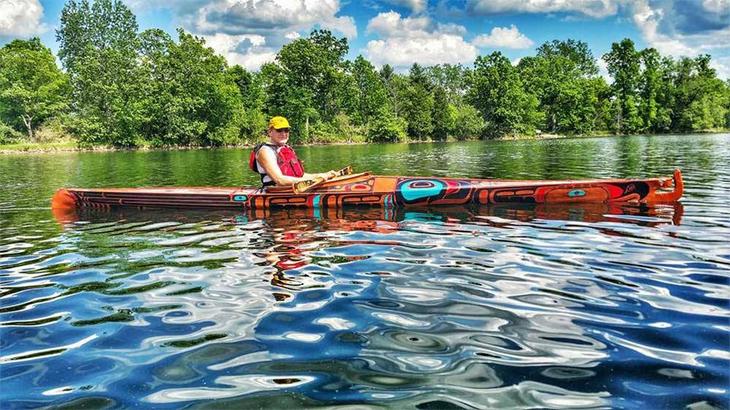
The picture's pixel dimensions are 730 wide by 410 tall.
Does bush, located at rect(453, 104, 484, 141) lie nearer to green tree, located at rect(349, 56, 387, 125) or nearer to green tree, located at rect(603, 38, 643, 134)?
green tree, located at rect(349, 56, 387, 125)

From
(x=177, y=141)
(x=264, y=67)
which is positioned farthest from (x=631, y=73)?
(x=177, y=141)

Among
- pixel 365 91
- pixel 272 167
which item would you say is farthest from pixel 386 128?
pixel 272 167

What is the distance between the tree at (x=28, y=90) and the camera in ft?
209

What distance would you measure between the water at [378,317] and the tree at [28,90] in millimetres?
69202

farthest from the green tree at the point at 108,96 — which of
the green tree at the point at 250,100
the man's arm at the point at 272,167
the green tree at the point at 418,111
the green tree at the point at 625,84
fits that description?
the green tree at the point at 625,84

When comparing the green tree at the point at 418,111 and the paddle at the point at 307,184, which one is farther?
the green tree at the point at 418,111

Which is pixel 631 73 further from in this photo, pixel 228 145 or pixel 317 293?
pixel 317 293

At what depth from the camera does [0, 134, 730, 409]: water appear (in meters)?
2.98

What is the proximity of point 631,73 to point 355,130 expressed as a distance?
49509 mm

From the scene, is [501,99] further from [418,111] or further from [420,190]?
Result: [420,190]

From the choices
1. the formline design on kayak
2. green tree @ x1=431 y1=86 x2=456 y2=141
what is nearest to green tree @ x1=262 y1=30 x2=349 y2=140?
green tree @ x1=431 y1=86 x2=456 y2=141

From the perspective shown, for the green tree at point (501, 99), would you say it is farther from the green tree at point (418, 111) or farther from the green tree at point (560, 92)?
the green tree at point (418, 111)

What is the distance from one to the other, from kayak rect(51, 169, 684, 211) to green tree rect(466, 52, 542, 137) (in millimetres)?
74179

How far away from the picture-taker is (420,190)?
33.3 feet
